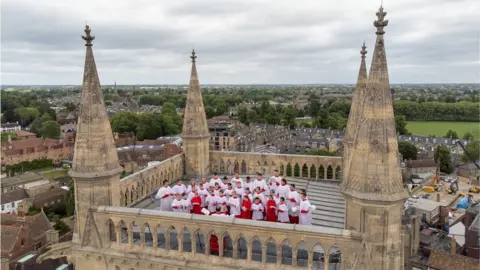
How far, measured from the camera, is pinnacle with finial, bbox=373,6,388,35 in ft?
36.7

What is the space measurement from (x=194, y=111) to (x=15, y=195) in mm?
59801

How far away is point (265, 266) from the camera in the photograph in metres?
12.0

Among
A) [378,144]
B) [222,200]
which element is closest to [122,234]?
[222,200]

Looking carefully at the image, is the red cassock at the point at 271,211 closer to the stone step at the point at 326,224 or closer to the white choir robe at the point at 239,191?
the white choir robe at the point at 239,191

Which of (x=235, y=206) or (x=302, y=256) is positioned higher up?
(x=235, y=206)

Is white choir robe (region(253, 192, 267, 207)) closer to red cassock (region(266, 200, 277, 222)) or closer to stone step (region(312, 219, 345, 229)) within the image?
red cassock (region(266, 200, 277, 222))

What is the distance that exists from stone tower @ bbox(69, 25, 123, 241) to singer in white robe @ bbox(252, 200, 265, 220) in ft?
17.7

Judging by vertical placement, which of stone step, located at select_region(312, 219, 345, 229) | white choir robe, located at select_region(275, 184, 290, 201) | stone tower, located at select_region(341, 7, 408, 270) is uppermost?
stone tower, located at select_region(341, 7, 408, 270)

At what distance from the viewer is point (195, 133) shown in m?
22.3

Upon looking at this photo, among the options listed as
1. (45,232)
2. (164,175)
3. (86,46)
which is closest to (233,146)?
(45,232)

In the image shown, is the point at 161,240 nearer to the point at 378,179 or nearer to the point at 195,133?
the point at 378,179

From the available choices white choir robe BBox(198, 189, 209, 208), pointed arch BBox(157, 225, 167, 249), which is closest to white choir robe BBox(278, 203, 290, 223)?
white choir robe BBox(198, 189, 209, 208)

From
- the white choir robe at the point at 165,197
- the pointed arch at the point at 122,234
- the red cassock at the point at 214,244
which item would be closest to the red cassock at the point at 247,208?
the red cassock at the point at 214,244

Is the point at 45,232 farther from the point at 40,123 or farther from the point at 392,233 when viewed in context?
the point at 40,123
